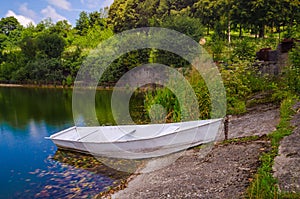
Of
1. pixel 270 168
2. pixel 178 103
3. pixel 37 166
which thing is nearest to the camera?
pixel 270 168

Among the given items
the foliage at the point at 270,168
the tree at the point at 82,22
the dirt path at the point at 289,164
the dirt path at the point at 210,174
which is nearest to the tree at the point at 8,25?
the tree at the point at 82,22

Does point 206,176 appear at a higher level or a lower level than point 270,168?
lower

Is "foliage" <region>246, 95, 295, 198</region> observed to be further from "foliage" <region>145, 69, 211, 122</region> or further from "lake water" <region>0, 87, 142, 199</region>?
"lake water" <region>0, 87, 142, 199</region>

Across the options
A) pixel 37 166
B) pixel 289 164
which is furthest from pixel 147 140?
pixel 289 164

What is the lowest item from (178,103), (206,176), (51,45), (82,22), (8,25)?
(206,176)

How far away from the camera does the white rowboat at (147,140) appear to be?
20.1 ft

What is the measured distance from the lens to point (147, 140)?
6.27 m

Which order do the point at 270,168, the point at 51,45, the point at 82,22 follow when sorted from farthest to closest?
the point at 82,22 < the point at 51,45 < the point at 270,168

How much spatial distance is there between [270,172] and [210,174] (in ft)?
3.03

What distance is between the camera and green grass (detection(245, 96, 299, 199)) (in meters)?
3.07

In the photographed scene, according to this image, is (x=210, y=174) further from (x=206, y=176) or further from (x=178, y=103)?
(x=178, y=103)

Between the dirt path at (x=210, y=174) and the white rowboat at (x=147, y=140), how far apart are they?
341 millimetres

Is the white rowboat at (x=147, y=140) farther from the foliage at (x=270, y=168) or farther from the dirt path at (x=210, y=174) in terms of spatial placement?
the foliage at (x=270, y=168)

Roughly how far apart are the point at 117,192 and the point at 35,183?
210 centimetres
